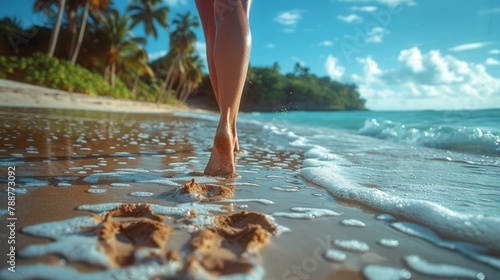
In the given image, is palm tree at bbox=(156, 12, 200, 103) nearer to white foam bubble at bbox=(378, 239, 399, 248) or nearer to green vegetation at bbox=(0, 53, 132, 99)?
green vegetation at bbox=(0, 53, 132, 99)

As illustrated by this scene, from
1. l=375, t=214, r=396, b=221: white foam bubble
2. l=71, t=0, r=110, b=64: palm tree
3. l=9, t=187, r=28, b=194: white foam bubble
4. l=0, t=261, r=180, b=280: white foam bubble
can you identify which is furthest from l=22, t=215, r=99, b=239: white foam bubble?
l=71, t=0, r=110, b=64: palm tree

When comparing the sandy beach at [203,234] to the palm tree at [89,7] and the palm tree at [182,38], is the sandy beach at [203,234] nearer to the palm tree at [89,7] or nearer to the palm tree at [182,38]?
the palm tree at [89,7]

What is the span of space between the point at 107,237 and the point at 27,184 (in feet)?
2.48

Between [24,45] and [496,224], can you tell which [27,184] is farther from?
[24,45]

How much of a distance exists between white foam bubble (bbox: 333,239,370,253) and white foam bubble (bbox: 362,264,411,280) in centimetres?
8

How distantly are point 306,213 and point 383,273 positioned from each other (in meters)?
0.38

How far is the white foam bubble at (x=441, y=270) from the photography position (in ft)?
2.29

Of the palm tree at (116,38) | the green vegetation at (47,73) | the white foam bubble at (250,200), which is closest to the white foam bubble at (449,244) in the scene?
the white foam bubble at (250,200)

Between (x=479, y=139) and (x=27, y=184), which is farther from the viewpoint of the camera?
(x=479, y=139)


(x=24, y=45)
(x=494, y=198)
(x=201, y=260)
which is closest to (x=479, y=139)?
(x=494, y=198)

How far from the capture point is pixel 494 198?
1.29 meters

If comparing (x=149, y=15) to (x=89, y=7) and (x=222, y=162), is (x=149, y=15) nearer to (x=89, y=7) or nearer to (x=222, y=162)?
(x=89, y=7)

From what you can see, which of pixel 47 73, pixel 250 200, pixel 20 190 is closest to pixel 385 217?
pixel 250 200

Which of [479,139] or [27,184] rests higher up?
[479,139]
